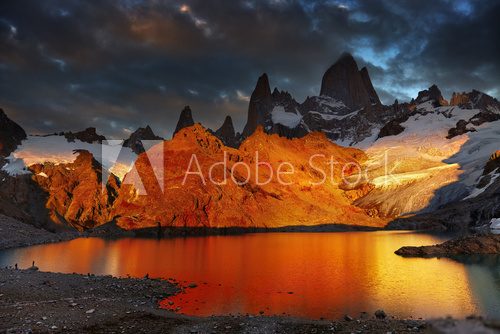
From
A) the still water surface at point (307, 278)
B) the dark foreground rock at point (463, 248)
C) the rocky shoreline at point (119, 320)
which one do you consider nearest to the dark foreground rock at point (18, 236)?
the still water surface at point (307, 278)

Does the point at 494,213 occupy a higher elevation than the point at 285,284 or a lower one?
higher

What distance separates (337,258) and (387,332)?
56880mm

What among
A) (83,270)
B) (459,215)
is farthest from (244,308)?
(459,215)

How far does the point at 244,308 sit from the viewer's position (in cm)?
3962

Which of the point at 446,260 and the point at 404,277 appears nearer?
the point at 404,277

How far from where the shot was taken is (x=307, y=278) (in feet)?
188

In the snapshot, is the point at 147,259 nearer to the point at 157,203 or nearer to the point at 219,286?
the point at 219,286

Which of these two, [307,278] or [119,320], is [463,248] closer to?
[307,278]

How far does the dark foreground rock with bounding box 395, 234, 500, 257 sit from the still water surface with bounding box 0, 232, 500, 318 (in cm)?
547

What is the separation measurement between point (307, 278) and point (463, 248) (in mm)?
44956

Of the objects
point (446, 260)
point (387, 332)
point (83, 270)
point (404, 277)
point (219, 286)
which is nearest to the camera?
point (387, 332)

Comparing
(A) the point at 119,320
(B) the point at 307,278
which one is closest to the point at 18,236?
(B) the point at 307,278

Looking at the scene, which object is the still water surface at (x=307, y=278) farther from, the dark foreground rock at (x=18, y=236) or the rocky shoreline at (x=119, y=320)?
the dark foreground rock at (x=18, y=236)

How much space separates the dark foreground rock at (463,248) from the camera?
83.2 m
